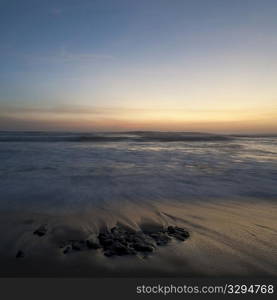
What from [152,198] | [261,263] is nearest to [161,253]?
[261,263]

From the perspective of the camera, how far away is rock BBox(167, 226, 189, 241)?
341 cm

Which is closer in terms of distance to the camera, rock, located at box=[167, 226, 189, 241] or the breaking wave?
rock, located at box=[167, 226, 189, 241]

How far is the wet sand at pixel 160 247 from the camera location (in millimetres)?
2643

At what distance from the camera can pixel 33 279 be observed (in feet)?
8.25

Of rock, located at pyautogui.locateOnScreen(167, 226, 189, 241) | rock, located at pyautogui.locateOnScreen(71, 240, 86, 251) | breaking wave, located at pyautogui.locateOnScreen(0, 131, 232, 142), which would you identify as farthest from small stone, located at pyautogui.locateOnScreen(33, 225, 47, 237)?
breaking wave, located at pyautogui.locateOnScreen(0, 131, 232, 142)

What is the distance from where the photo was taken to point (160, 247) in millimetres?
3113

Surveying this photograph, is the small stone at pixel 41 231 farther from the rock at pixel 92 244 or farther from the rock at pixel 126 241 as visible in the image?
the rock at pixel 92 244

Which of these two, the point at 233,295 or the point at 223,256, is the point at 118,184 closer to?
the point at 223,256

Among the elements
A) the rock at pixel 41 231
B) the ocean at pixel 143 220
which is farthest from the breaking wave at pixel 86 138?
the rock at pixel 41 231

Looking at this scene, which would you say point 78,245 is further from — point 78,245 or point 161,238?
point 161,238

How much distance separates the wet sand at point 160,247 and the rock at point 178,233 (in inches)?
3.8

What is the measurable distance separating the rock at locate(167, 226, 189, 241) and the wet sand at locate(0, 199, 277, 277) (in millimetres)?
95

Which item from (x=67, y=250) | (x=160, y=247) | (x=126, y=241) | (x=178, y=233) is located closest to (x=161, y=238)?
(x=160, y=247)

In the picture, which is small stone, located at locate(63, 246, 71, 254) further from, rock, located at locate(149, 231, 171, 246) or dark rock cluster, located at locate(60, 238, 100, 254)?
Answer: rock, located at locate(149, 231, 171, 246)
